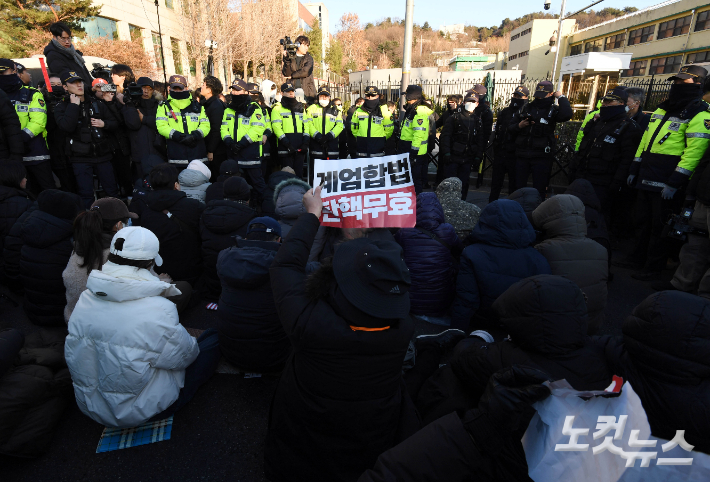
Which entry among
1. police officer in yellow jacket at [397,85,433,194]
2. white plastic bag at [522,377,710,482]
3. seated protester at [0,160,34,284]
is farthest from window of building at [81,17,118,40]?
white plastic bag at [522,377,710,482]

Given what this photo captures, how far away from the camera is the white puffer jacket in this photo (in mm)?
2379

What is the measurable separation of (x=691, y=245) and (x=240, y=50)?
1252 inches

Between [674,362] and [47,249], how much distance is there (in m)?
4.50

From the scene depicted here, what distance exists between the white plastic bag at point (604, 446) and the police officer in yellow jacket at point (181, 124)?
675cm

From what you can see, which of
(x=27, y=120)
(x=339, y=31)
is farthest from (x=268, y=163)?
(x=339, y=31)

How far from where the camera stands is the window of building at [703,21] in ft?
103

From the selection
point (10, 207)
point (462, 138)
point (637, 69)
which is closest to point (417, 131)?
point (462, 138)

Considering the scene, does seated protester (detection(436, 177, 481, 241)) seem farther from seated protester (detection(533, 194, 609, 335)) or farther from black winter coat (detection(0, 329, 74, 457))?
black winter coat (detection(0, 329, 74, 457))

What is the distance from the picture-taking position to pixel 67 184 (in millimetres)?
6945

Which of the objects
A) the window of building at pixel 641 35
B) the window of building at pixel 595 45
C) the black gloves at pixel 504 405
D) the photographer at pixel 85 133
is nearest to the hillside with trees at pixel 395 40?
the window of building at pixel 595 45

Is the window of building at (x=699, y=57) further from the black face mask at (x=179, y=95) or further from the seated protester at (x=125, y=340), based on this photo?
the seated protester at (x=125, y=340)

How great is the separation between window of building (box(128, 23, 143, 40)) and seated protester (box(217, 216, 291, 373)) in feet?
102

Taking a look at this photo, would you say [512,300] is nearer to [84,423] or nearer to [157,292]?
[157,292]

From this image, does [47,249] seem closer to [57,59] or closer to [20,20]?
[57,59]
